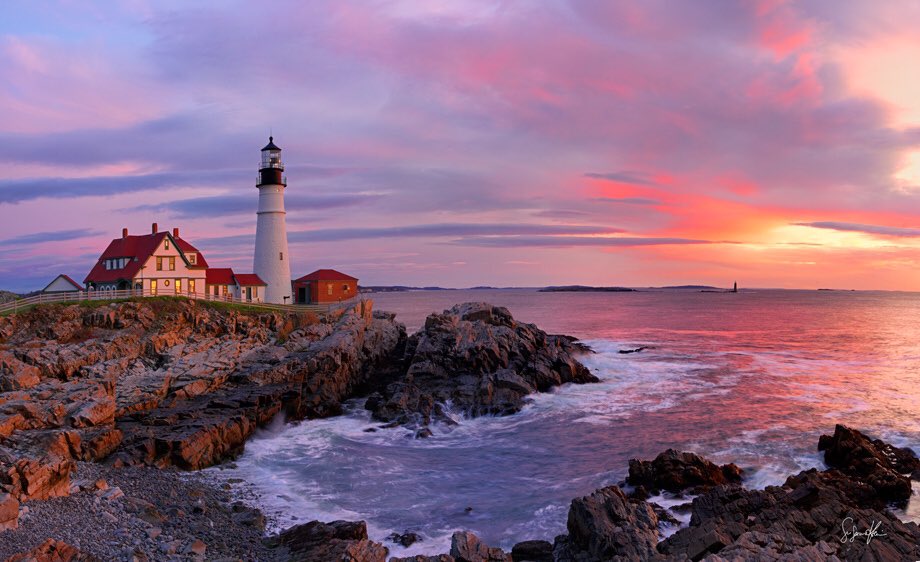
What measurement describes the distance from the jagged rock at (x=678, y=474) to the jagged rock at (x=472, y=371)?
11.4 metres

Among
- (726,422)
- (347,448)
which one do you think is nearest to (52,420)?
(347,448)

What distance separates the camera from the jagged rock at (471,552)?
483 inches

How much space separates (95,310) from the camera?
108 feet

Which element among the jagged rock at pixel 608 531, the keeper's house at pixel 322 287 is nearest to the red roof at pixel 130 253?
the keeper's house at pixel 322 287

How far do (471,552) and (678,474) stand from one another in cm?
880

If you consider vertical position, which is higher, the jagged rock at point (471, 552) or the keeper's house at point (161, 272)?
the keeper's house at point (161, 272)

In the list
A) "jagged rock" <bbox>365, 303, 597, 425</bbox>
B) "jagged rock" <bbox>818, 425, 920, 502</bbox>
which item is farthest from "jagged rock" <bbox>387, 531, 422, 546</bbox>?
"jagged rock" <bbox>818, 425, 920, 502</bbox>

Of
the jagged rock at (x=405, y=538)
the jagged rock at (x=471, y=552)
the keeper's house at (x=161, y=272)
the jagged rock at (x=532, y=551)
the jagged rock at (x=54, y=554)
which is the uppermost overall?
the keeper's house at (x=161, y=272)

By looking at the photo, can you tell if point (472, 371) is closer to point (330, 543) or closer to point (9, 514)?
point (330, 543)

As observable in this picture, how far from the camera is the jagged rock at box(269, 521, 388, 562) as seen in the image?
12.4 metres

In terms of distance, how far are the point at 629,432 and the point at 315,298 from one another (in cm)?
3480

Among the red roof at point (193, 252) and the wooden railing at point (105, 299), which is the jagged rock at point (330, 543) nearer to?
the wooden railing at point (105, 299)

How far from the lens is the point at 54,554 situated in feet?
36.4

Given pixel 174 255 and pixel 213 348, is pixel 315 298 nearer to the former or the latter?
pixel 174 255
